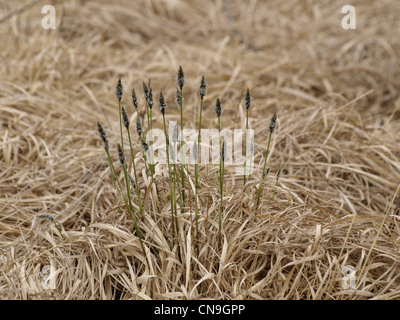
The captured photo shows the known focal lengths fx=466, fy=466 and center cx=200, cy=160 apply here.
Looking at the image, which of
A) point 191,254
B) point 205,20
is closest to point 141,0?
point 205,20

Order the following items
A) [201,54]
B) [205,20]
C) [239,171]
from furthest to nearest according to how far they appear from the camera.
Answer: [205,20], [201,54], [239,171]

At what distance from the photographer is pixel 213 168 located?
Result: 179 cm

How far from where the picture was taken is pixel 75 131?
7.34ft

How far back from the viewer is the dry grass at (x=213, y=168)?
4.82 feet

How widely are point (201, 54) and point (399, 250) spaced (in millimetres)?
2000

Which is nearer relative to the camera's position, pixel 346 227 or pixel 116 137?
pixel 346 227

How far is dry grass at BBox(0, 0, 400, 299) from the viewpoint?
57.8 inches

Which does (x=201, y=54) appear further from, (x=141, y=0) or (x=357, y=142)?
(x=357, y=142)
